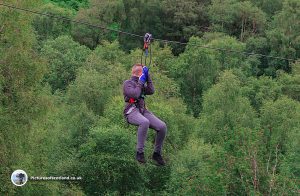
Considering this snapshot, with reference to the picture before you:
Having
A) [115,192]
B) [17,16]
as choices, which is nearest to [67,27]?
[115,192]

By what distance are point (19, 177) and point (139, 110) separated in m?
12.5

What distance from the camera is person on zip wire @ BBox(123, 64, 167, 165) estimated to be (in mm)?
11914

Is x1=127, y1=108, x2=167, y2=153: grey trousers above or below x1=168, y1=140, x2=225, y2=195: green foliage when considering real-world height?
above

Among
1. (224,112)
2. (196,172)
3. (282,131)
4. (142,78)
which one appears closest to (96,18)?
(224,112)

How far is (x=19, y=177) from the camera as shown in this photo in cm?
2327

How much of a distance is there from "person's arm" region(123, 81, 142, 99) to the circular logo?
12.0 metres

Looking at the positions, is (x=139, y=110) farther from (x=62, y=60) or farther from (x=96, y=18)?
(x=96, y=18)

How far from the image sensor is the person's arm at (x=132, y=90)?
1196 cm

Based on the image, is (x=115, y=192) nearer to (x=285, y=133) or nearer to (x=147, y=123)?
(x=285, y=133)

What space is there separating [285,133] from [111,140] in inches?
628

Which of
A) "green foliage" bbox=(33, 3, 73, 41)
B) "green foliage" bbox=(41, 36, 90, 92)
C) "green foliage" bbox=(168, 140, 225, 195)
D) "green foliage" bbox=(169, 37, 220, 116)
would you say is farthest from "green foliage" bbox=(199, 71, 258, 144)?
"green foliage" bbox=(33, 3, 73, 41)

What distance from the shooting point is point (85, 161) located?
117ft

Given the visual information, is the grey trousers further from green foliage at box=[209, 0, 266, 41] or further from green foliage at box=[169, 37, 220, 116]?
green foliage at box=[209, 0, 266, 41]

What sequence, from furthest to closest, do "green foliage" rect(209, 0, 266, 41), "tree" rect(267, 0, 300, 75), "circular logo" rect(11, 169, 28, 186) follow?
"green foliage" rect(209, 0, 266, 41)
"tree" rect(267, 0, 300, 75)
"circular logo" rect(11, 169, 28, 186)
